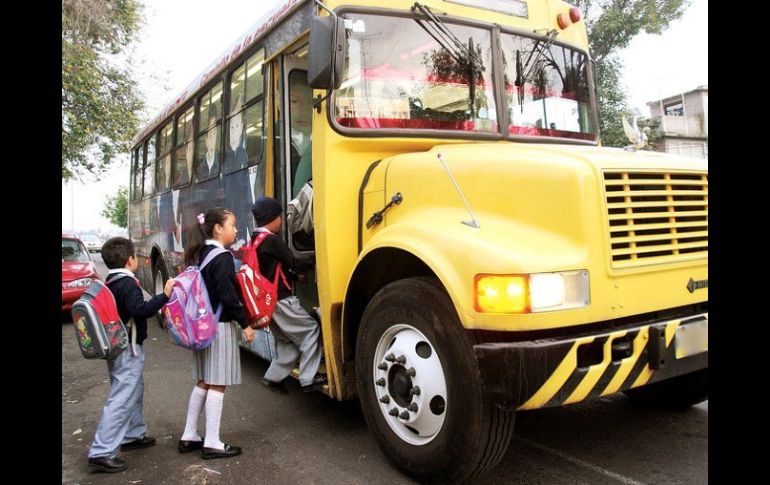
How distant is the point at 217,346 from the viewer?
12.2ft

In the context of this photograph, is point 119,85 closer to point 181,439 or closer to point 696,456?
point 181,439

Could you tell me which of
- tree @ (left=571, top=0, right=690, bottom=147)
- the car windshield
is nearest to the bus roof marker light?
the car windshield

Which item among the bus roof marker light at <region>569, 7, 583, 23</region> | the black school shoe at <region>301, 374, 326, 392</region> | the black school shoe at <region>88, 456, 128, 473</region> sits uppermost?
the bus roof marker light at <region>569, 7, 583, 23</region>

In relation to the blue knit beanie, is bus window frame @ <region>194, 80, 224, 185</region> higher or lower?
higher

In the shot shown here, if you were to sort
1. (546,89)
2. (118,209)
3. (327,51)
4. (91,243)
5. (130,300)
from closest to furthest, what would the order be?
1. (327,51)
2. (130,300)
3. (546,89)
4. (91,243)
5. (118,209)

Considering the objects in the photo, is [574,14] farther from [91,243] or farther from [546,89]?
[91,243]

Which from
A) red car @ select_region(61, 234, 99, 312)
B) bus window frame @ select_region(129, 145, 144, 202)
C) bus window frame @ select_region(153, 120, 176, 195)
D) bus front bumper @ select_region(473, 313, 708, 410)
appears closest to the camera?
bus front bumper @ select_region(473, 313, 708, 410)

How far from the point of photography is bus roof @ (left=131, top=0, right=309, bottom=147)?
4.57 m

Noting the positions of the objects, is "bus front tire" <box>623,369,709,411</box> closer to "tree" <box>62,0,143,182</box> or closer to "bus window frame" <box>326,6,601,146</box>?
"bus window frame" <box>326,6,601,146</box>

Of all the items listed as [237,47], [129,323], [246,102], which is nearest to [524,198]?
[129,323]

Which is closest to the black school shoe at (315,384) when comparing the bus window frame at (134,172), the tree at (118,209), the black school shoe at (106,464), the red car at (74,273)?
the black school shoe at (106,464)

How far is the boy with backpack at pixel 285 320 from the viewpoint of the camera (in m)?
4.02

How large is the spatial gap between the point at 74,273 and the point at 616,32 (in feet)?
44.6

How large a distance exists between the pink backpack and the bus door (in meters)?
1.01
